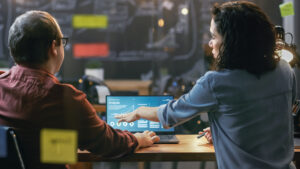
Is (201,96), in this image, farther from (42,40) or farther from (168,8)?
(168,8)

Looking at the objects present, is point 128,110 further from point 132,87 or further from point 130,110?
point 132,87

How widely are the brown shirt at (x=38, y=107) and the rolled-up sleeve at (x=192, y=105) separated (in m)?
0.27

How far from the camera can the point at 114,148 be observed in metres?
1.27

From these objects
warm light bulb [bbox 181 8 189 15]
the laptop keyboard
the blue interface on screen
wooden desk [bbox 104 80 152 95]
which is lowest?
wooden desk [bbox 104 80 152 95]

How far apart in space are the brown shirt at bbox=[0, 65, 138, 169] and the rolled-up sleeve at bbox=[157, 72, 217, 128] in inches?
10.6

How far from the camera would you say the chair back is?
3.16 feet

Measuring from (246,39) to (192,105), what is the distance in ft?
0.97

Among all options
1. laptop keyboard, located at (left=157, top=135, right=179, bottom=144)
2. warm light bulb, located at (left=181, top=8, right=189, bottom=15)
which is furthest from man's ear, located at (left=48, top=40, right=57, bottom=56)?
warm light bulb, located at (left=181, top=8, right=189, bottom=15)

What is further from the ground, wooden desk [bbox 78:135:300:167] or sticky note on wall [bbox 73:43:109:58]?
sticky note on wall [bbox 73:43:109:58]

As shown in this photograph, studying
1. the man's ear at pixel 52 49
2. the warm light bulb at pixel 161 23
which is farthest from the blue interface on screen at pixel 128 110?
the warm light bulb at pixel 161 23

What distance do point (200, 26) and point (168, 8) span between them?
55 cm

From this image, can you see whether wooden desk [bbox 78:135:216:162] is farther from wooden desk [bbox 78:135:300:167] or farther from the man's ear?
the man's ear

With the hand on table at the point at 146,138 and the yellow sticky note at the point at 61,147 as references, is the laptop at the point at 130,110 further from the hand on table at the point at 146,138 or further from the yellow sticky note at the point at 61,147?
the yellow sticky note at the point at 61,147

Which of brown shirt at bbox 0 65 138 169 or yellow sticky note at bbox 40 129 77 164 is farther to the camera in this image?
brown shirt at bbox 0 65 138 169
